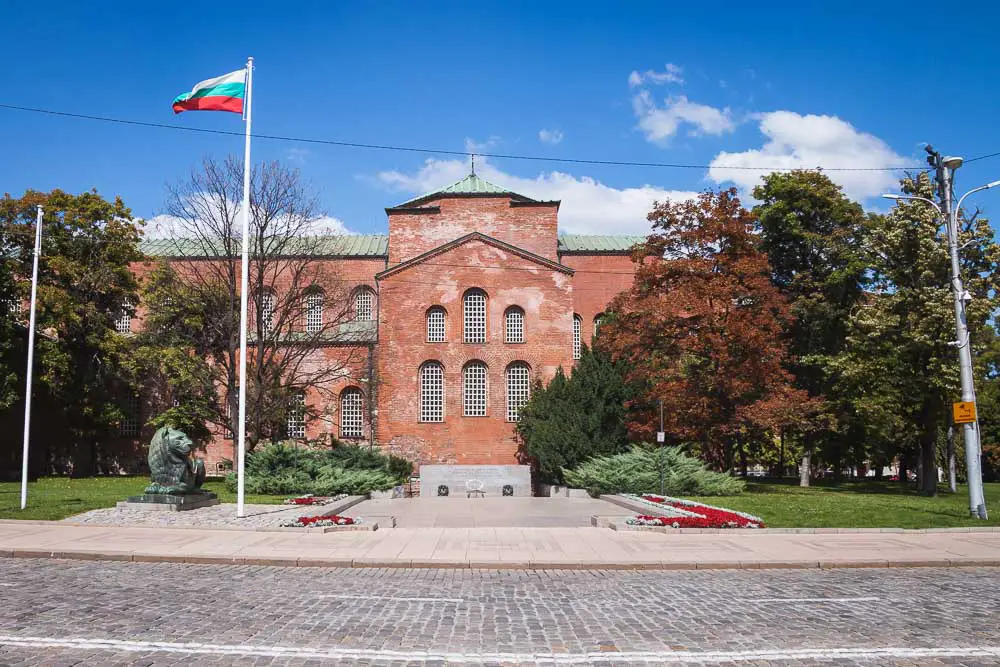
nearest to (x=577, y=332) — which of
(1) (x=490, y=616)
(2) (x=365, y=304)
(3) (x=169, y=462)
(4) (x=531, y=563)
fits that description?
(2) (x=365, y=304)

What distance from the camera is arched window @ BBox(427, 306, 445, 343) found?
141 feet

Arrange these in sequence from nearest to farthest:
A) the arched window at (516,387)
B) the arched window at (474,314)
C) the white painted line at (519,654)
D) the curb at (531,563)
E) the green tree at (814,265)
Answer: the white painted line at (519,654) → the curb at (531,563) → the green tree at (814,265) → the arched window at (516,387) → the arched window at (474,314)

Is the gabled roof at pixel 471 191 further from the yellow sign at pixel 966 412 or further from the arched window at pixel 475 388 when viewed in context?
the yellow sign at pixel 966 412

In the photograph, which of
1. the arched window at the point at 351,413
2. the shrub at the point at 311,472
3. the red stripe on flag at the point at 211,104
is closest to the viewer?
the red stripe on flag at the point at 211,104

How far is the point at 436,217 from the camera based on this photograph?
1844 inches

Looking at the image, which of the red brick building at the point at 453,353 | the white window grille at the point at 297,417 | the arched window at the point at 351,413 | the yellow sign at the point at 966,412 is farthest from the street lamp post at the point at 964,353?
the arched window at the point at 351,413

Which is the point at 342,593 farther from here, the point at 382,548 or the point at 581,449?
the point at 581,449

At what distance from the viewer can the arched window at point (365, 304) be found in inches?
1927

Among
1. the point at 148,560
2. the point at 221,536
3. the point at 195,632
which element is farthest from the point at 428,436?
the point at 195,632

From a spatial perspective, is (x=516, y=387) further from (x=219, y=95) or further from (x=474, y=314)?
(x=219, y=95)

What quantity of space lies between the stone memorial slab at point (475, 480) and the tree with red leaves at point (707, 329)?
21.2ft

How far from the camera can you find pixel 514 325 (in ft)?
143

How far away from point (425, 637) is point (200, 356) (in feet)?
114

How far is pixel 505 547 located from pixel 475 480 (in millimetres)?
20838
